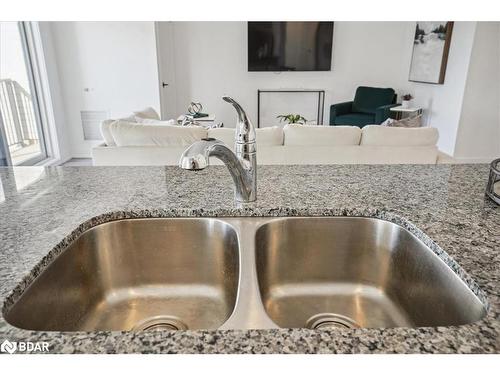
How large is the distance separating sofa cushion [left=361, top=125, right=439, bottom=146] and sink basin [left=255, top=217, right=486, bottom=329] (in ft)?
6.14

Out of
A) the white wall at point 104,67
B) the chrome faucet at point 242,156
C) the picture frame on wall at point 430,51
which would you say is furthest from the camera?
the picture frame on wall at point 430,51

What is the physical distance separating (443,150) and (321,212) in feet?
15.4

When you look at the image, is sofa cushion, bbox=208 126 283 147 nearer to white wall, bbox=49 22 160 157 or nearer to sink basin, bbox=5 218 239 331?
sink basin, bbox=5 218 239 331

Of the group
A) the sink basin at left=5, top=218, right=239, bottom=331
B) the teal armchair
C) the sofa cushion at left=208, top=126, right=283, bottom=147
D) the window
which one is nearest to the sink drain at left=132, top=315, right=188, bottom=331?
the sink basin at left=5, top=218, right=239, bottom=331

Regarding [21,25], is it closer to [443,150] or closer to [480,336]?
[480,336]

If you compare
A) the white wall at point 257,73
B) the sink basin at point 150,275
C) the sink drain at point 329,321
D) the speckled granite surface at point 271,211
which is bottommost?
the sink drain at point 329,321

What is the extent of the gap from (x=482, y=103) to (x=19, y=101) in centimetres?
567

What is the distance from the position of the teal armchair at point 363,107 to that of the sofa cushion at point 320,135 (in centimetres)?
260

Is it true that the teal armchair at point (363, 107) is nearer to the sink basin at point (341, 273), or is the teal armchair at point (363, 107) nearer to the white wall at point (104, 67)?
the white wall at point (104, 67)

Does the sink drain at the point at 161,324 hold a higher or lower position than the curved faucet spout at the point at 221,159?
lower

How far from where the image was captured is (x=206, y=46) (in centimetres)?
580

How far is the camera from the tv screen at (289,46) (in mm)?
5609

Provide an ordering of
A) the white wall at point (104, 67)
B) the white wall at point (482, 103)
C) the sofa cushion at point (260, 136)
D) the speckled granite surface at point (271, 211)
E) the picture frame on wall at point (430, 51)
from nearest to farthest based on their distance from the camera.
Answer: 1. the speckled granite surface at point (271, 211)
2. the sofa cushion at point (260, 136)
3. the white wall at point (482, 103)
4. the white wall at point (104, 67)
5. the picture frame on wall at point (430, 51)

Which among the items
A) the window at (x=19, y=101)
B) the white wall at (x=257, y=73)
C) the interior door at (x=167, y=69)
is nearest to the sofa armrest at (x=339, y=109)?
the white wall at (x=257, y=73)
